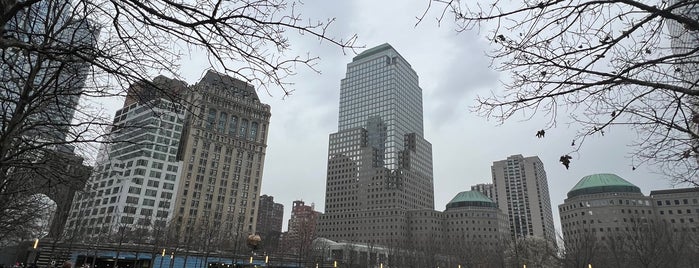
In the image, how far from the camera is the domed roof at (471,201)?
158 m

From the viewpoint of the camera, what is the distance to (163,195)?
100375 millimetres

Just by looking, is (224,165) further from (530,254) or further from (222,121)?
(530,254)

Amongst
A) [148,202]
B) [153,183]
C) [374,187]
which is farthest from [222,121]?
[374,187]

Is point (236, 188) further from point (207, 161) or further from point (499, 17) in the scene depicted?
point (499, 17)

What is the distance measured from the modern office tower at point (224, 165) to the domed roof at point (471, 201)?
276 ft

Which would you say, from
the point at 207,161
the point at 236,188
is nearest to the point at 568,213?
the point at 236,188

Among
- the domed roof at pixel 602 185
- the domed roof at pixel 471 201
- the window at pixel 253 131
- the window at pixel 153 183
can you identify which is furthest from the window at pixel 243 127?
the domed roof at pixel 602 185

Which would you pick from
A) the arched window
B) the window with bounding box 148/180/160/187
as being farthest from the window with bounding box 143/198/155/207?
the arched window

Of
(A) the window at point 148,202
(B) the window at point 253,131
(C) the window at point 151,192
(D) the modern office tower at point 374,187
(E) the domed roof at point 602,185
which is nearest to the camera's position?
(A) the window at point 148,202

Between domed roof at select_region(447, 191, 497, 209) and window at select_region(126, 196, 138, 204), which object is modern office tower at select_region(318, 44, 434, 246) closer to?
domed roof at select_region(447, 191, 497, 209)

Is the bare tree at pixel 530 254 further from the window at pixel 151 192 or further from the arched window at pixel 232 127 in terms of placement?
the arched window at pixel 232 127

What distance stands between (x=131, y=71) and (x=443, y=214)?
545 ft

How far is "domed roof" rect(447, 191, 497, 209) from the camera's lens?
518 ft

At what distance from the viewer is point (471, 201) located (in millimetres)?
159625
